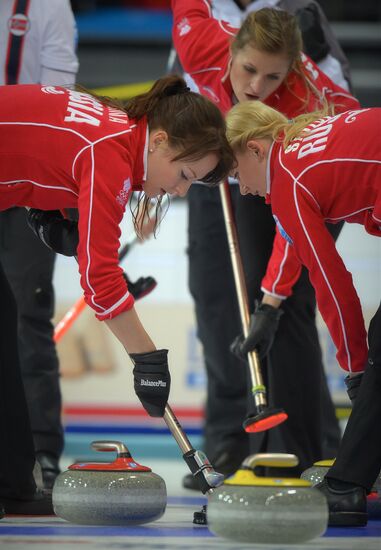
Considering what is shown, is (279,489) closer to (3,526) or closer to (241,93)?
(3,526)

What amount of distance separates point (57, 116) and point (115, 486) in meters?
0.83

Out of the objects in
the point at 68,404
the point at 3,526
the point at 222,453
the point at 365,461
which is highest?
the point at 365,461

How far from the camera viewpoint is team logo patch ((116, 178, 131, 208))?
2375 millimetres

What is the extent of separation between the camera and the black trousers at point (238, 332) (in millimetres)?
3123

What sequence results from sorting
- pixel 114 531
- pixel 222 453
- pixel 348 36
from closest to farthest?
pixel 114 531 < pixel 222 453 < pixel 348 36

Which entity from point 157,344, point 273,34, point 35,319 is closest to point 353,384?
point 273,34

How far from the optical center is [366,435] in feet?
7.87

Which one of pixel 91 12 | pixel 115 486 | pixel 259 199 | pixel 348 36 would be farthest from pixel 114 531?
pixel 91 12

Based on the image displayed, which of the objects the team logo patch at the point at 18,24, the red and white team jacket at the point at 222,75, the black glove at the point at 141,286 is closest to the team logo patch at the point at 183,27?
the red and white team jacket at the point at 222,75

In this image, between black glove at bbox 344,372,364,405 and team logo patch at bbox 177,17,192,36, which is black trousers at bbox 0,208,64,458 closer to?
team logo patch at bbox 177,17,192,36

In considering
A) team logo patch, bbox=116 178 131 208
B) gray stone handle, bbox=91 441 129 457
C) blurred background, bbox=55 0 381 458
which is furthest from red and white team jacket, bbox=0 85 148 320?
blurred background, bbox=55 0 381 458

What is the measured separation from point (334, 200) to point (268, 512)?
0.83 m

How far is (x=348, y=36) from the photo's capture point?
8633 millimetres

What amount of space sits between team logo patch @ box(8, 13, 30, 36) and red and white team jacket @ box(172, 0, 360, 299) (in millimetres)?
452
